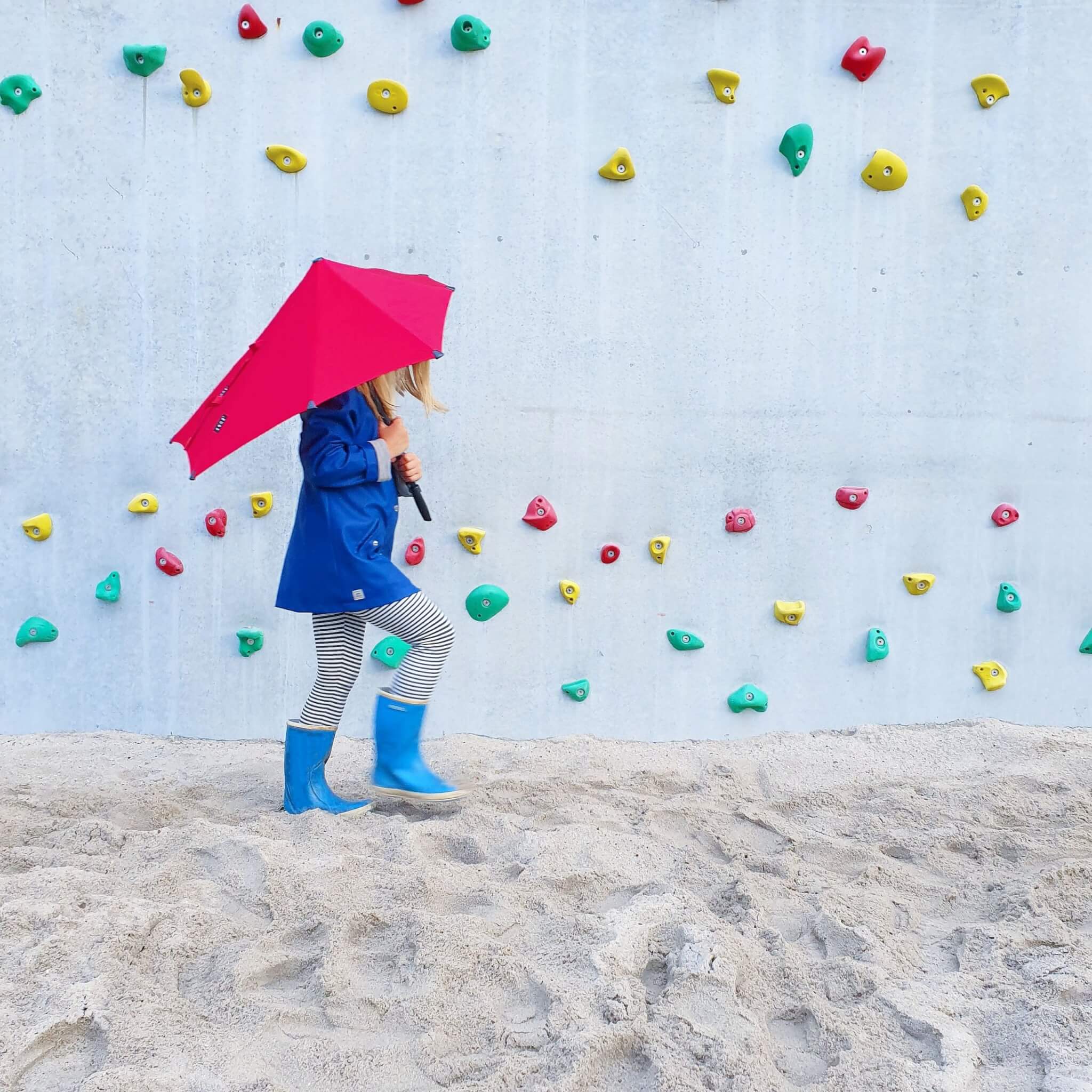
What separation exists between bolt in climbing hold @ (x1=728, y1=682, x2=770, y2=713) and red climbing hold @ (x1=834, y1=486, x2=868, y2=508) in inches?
27.9

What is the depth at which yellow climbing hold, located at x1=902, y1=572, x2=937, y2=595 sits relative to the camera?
344 cm

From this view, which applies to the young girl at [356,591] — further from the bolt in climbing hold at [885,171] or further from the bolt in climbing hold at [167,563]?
the bolt in climbing hold at [885,171]

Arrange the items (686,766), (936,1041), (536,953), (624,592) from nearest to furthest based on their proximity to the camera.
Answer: (936,1041) → (536,953) → (686,766) → (624,592)

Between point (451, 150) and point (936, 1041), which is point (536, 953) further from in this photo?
point (451, 150)

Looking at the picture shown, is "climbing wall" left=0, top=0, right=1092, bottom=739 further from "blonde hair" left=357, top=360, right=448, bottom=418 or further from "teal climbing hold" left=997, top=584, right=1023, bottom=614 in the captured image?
"blonde hair" left=357, top=360, right=448, bottom=418

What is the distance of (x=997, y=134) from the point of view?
11.0 ft

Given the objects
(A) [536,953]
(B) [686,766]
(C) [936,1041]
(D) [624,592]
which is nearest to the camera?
(C) [936,1041]

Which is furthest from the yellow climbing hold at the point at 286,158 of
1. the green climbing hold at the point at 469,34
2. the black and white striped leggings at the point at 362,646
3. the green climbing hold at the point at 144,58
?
the black and white striped leggings at the point at 362,646

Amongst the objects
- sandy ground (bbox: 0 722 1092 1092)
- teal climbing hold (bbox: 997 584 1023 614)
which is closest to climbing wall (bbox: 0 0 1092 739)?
teal climbing hold (bbox: 997 584 1023 614)

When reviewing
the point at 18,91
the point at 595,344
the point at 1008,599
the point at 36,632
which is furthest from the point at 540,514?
the point at 18,91

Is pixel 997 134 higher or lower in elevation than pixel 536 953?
higher

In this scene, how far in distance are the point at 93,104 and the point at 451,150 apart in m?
1.19

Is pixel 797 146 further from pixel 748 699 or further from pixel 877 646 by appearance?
pixel 748 699

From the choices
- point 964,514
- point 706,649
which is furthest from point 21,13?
point 964,514
